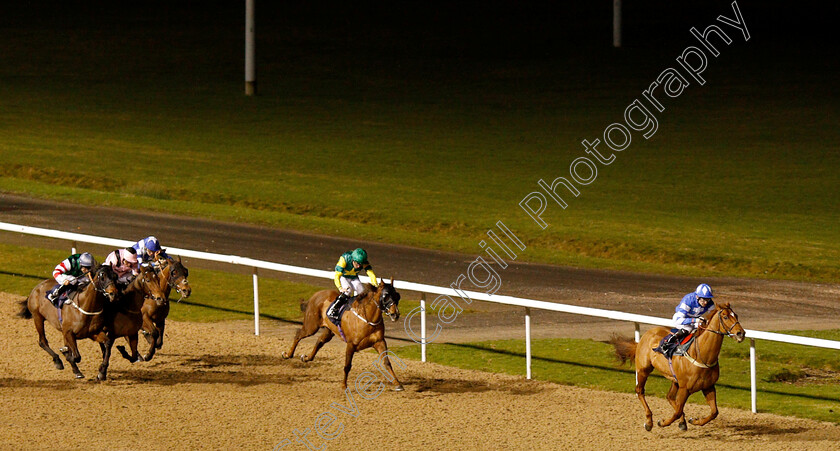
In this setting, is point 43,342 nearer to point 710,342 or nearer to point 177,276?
point 177,276

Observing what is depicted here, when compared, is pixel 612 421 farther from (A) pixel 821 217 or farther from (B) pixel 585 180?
(B) pixel 585 180

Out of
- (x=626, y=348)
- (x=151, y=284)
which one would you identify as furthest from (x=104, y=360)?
(x=626, y=348)

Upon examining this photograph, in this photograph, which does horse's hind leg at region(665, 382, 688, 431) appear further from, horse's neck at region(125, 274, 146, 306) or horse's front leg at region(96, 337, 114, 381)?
horse's front leg at region(96, 337, 114, 381)

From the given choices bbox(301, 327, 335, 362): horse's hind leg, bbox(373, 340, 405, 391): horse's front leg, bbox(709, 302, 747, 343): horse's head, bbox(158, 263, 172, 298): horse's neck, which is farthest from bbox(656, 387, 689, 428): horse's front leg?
bbox(158, 263, 172, 298): horse's neck

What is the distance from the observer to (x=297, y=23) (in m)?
49.3

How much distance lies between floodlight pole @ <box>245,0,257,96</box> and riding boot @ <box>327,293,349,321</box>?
917 inches

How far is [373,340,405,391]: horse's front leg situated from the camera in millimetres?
11727

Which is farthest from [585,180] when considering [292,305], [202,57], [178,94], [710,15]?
[710,15]

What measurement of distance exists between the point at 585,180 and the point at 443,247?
8683 mm

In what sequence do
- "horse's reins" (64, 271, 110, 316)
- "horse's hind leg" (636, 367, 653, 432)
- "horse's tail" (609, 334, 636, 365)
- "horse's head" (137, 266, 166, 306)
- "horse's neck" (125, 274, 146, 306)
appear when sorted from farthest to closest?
"horse's neck" (125, 274, 146, 306)
"horse's reins" (64, 271, 110, 316)
"horse's head" (137, 266, 166, 306)
"horse's tail" (609, 334, 636, 365)
"horse's hind leg" (636, 367, 653, 432)

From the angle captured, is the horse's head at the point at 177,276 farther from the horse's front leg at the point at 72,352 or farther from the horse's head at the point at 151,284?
the horse's front leg at the point at 72,352

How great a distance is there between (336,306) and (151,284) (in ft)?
6.47

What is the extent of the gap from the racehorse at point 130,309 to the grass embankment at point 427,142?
372 inches

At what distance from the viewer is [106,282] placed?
1176 cm
